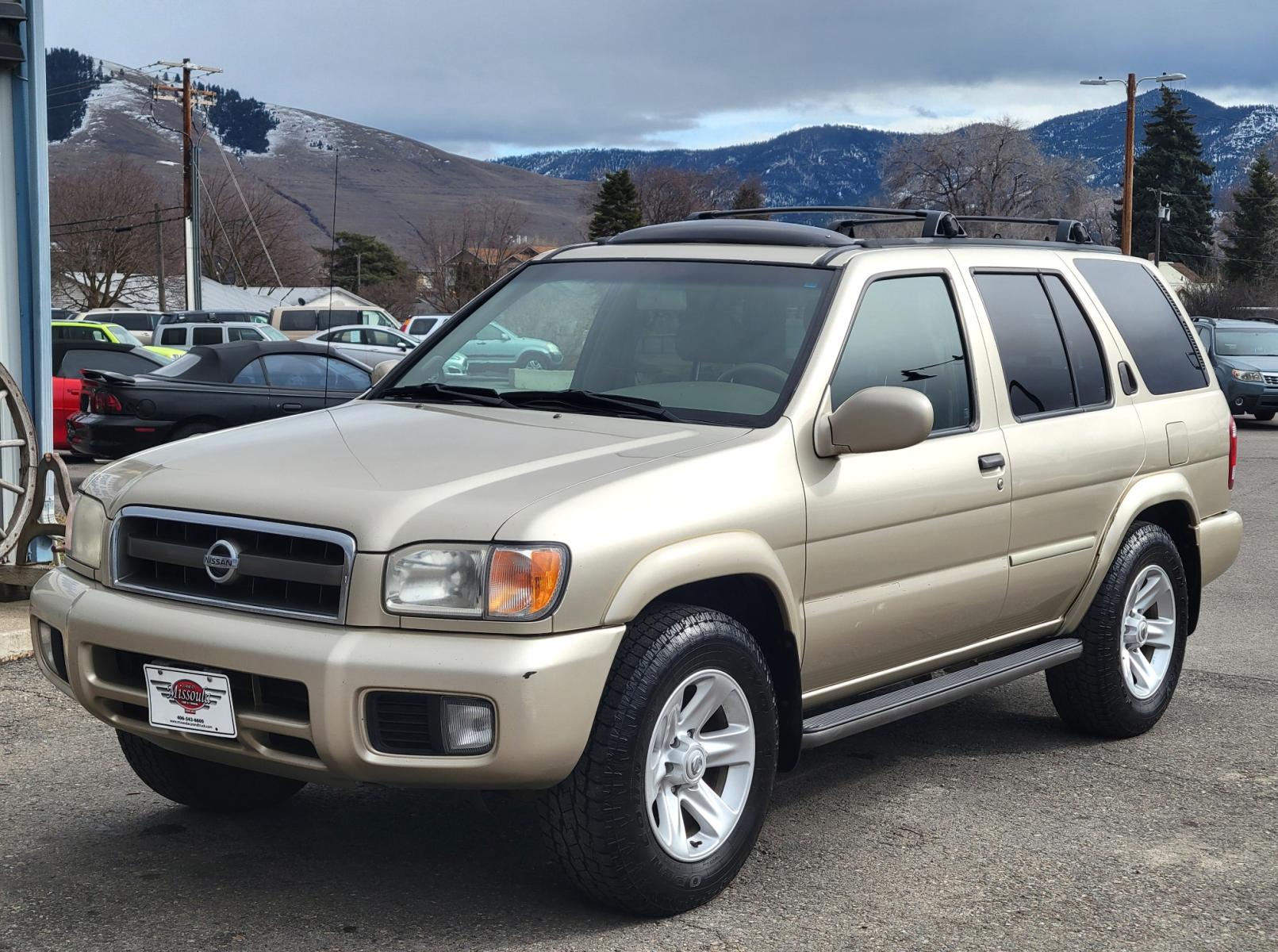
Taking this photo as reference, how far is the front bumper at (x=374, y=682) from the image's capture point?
343 cm

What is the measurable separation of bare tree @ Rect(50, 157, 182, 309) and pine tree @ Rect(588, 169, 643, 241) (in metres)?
22.2

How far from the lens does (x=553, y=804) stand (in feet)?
12.1

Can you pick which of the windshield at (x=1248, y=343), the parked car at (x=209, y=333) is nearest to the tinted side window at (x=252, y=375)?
the windshield at (x=1248, y=343)

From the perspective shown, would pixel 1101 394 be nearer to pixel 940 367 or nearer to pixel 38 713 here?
pixel 940 367

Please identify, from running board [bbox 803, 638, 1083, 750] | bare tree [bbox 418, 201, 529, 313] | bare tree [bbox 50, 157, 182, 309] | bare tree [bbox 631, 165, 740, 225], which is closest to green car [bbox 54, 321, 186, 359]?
running board [bbox 803, 638, 1083, 750]

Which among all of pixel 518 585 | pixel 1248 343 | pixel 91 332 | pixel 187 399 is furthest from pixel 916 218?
pixel 91 332

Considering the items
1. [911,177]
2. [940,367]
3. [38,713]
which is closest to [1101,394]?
[940,367]

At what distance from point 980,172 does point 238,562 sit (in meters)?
90.8

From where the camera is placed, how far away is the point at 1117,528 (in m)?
5.54

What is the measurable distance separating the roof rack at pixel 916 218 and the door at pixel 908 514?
264 millimetres

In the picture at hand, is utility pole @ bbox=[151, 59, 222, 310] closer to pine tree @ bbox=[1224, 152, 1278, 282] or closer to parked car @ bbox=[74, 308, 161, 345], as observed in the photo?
parked car @ bbox=[74, 308, 161, 345]

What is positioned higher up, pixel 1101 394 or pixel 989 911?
pixel 1101 394

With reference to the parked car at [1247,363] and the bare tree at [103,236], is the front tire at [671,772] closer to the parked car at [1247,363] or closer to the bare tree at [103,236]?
the parked car at [1247,363]

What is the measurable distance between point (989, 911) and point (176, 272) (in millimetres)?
92324
